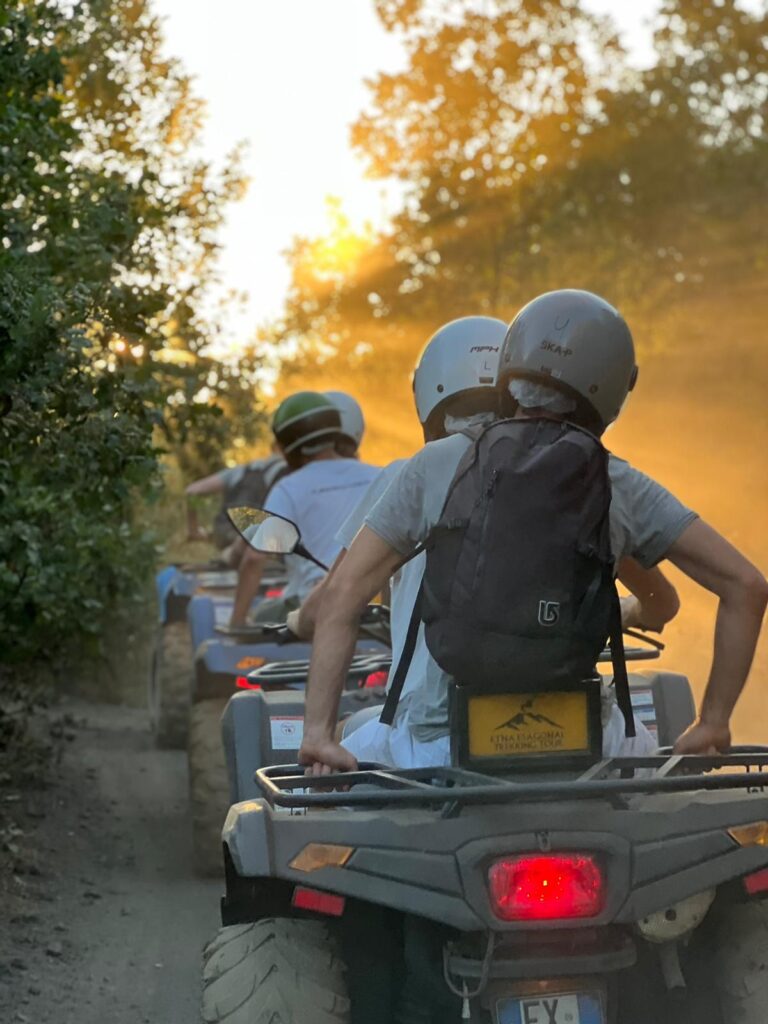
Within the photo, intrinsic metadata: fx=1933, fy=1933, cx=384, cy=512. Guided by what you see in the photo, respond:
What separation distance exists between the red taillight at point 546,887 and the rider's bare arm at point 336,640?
0.50 metres

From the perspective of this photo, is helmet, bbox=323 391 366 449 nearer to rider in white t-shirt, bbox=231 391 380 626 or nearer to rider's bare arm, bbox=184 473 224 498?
rider in white t-shirt, bbox=231 391 380 626

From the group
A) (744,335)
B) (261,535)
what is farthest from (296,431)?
(744,335)

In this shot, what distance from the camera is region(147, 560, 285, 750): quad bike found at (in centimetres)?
1251

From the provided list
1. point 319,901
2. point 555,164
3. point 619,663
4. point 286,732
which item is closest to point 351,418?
point 286,732

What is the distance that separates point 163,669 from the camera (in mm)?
12766

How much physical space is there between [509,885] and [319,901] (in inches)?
→ 15.1

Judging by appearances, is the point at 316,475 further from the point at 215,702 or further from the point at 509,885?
the point at 509,885

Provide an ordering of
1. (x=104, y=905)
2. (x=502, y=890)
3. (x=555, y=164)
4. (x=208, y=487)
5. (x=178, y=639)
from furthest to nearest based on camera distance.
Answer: (x=555, y=164)
(x=208, y=487)
(x=178, y=639)
(x=104, y=905)
(x=502, y=890)

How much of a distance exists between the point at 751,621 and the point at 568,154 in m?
29.4

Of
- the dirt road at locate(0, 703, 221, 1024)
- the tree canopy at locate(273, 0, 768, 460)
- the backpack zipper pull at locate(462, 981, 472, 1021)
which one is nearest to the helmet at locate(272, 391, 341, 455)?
the dirt road at locate(0, 703, 221, 1024)

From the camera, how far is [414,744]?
4.25 meters

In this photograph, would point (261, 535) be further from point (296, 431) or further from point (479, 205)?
point (479, 205)

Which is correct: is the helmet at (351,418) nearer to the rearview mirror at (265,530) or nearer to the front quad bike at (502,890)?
the rearview mirror at (265,530)

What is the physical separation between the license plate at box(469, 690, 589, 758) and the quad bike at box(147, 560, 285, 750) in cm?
802
